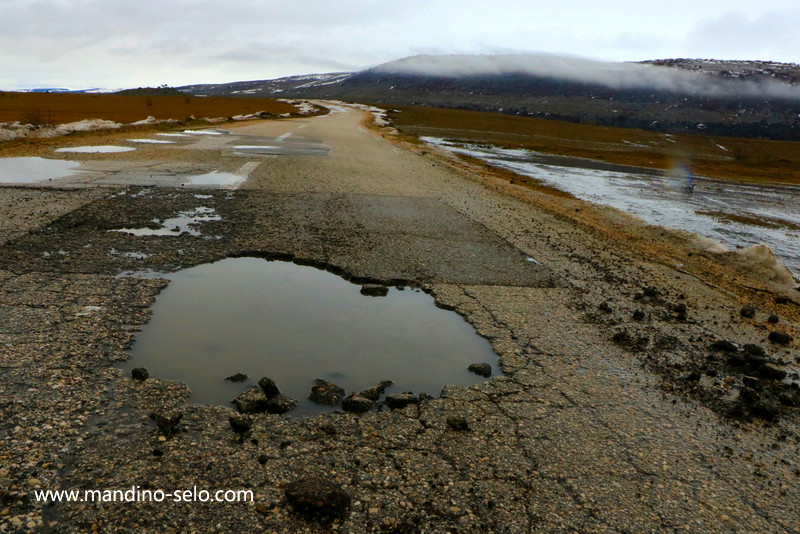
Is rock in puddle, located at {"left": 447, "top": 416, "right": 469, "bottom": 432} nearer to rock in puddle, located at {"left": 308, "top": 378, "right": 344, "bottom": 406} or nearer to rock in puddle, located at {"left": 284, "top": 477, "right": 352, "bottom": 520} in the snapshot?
rock in puddle, located at {"left": 308, "top": 378, "right": 344, "bottom": 406}

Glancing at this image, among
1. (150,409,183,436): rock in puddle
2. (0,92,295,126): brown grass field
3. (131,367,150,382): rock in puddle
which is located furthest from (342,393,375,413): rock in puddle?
(0,92,295,126): brown grass field

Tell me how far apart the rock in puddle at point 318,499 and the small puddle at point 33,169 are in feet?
33.7

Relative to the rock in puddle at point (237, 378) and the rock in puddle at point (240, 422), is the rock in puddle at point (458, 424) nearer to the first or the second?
the rock in puddle at point (240, 422)

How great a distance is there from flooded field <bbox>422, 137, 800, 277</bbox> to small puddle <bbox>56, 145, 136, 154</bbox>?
15.9 meters

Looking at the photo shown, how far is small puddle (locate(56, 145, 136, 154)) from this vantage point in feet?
50.2

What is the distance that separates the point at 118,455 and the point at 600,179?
26.5m

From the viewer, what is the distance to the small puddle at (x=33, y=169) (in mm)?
10357

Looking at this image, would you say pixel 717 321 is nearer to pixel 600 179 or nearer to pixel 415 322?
pixel 415 322

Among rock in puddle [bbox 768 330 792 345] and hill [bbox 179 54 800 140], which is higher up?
hill [bbox 179 54 800 140]

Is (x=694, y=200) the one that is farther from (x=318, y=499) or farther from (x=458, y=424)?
(x=318, y=499)

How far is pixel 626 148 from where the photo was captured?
53.3m

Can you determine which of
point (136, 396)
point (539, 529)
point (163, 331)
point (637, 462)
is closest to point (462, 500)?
point (539, 529)

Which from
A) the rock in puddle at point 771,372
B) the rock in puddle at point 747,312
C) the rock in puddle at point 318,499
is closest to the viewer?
the rock in puddle at point 318,499

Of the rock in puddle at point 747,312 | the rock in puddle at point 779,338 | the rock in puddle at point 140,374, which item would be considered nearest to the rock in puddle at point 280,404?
the rock in puddle at point 140,374
